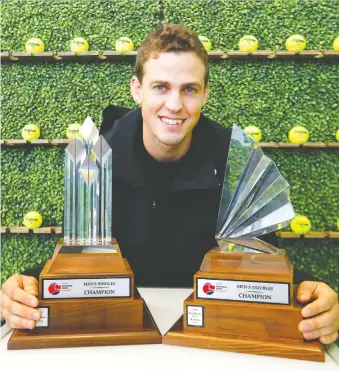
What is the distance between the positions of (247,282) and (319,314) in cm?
17

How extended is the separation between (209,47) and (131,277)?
79.5 inches

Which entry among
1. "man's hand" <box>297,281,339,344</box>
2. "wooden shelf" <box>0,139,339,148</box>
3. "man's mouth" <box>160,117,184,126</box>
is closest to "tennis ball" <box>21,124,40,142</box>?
"wooden shelf" <box>0,139,339,148</box>

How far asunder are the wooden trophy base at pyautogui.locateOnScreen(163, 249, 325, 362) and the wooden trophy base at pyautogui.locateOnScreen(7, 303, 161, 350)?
5cm

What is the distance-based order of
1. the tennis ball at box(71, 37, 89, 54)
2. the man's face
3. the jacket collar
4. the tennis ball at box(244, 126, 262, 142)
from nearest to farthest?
the man's face, the jacket collar, the tennis ball at box(244, 126, 262, 142), the tennis ball at box(71, 37, 89, 54)

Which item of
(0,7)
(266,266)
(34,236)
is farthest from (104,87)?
(266,266)

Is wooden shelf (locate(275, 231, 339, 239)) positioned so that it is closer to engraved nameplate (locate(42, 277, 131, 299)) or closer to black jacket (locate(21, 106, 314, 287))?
black jacket (locate(21, 106, 314, 287))

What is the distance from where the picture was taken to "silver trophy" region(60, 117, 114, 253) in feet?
3.13

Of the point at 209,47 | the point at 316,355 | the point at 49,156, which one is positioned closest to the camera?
the point at 316,355

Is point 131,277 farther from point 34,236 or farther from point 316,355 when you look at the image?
point 34,236

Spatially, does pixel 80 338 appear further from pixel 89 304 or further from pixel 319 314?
pixel 319 314

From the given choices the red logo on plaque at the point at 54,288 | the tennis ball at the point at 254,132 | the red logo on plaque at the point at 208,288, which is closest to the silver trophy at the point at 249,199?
the red logo on plaque at the point at 208,288

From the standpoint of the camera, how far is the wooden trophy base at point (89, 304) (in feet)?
2.88

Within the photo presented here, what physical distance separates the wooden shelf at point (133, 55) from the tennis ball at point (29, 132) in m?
0.46

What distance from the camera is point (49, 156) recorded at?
2787mm
